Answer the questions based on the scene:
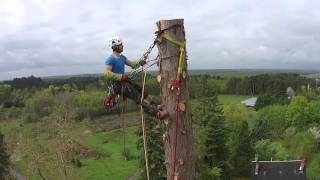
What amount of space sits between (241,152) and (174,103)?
40.3 m

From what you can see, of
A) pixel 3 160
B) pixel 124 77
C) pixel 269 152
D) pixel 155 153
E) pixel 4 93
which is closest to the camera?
pixel 124 77

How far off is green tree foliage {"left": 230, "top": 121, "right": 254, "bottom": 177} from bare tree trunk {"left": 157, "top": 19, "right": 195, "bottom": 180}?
129 feet

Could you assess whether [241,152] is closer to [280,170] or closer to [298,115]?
[280,170]

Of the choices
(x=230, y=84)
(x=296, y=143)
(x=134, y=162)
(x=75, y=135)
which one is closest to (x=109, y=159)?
(x=134, y=162)

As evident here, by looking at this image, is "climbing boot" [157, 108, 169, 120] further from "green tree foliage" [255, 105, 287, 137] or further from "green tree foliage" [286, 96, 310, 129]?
"green tree foliage" [286, 96, 310, 129]

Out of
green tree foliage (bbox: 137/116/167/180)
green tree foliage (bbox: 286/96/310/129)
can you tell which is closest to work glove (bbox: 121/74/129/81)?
green tree foliage (bbox: 137/116/167/180)

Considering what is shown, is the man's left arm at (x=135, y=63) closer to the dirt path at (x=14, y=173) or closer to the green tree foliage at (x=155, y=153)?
the green tree foliage at (x=155, y=153)

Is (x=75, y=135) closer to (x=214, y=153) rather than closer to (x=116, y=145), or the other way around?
(x=214, y=153)

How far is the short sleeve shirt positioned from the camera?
7645mm

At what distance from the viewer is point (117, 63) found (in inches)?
304

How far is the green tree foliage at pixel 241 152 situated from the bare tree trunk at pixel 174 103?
39170 mm

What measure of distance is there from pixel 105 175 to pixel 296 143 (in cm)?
2284

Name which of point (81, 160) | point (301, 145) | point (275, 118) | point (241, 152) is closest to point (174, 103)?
point (241, 152)

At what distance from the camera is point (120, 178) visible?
57.4 metres
